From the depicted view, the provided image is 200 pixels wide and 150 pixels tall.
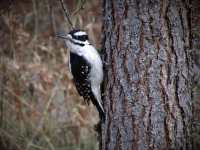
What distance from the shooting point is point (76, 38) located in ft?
14.2

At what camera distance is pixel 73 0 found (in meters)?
8.47

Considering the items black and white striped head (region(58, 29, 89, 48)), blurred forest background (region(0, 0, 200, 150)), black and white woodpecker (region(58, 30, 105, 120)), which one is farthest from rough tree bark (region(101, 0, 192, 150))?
blurred forest background (region(0, 0, 200, 150))

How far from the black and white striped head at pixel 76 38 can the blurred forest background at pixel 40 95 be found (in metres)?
1.26

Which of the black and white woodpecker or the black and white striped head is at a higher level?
the black and white striped head

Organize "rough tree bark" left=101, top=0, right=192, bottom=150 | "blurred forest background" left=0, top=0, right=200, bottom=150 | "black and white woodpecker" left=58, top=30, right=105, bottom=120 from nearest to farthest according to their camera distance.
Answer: "rough tree bark" left=101, top=0, right=192, bottom=150
"black and white woodpecker" left=58, top=30, right=105, bottom=120
"blurred forest background" left=0, top=0, right=200, bottom=150

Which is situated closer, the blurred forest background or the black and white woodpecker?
the black and white woodpecker

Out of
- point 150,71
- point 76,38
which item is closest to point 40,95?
point 76,38

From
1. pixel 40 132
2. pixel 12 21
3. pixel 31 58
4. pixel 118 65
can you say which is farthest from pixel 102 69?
pixel 31 58

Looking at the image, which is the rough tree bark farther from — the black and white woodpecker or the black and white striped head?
the black and white striped head

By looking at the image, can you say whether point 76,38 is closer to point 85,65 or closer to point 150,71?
point 85,65

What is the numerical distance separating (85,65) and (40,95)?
9.06ft

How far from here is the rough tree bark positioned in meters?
3.67

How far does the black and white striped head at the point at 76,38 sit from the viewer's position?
14.1 feet

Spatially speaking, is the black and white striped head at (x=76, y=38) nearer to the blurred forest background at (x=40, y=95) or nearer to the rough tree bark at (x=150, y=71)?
the rough tree bark at (x=150, y=71)
